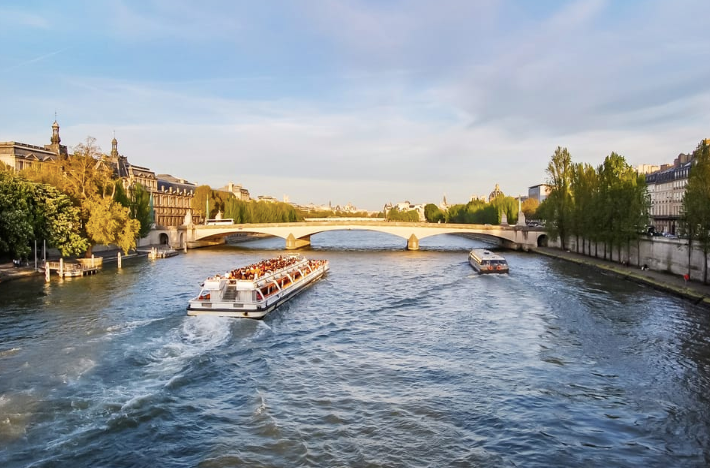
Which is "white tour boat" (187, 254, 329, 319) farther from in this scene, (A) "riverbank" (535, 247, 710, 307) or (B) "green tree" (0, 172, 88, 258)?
(A) "riverbank" (535, 247, 710, 307)

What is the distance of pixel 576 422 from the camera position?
18.0 metres

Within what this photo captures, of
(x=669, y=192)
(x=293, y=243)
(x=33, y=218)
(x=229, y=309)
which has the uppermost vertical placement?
(x=669, y=192)

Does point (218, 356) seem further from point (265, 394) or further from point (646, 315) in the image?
point (646, 315)

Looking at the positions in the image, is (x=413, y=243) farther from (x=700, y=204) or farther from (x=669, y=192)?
(x=700, y=204)

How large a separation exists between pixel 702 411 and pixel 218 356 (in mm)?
18280

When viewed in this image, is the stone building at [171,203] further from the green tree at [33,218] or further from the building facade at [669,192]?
the building facade at [669,192]

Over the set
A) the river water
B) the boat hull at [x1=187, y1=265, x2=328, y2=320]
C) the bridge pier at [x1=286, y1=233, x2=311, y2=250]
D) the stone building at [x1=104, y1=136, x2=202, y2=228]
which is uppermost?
the stone building at [x1=104, y1=136, x2=202, y2=228]

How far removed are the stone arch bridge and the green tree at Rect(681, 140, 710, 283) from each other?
5180cm

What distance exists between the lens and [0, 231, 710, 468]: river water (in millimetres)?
15648

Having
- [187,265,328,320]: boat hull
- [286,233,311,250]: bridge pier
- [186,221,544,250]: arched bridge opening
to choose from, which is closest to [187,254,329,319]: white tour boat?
[187,265,328,320]: boat hull

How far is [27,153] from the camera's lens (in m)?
87.3

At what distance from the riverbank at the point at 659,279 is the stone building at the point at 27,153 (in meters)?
68.5

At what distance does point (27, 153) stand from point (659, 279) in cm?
8655

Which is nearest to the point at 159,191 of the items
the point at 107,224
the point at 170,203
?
the point at 170,203
